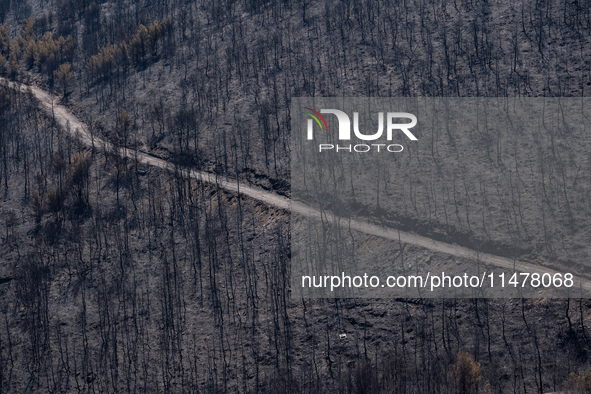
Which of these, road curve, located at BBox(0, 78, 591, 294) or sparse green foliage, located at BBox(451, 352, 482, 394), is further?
road curve, located at BBox(0, 78, 591, 294)

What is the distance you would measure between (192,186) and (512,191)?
1723cm

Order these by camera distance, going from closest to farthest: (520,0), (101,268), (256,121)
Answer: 1. (101,268)
2. (256,121)
3. (520,0)

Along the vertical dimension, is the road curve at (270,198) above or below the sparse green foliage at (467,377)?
above

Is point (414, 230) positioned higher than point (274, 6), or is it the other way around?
point (274, 6)

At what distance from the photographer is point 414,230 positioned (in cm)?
2798

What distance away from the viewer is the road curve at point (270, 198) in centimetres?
2567

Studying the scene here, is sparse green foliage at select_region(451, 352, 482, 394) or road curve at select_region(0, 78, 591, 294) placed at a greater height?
road curve at select_region(0, 78, 591, 294)

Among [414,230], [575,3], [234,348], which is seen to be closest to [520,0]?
[575,3]

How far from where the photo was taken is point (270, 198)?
31.7 m

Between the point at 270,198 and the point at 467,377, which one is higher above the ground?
the point at 270,198

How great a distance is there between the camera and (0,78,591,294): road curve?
84.2ft

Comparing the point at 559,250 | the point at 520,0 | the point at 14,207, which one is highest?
the point at 520,0

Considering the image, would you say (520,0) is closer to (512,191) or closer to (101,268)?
(512,191)

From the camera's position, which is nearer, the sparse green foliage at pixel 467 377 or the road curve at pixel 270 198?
the sparse green foliage at pixel 467 377
